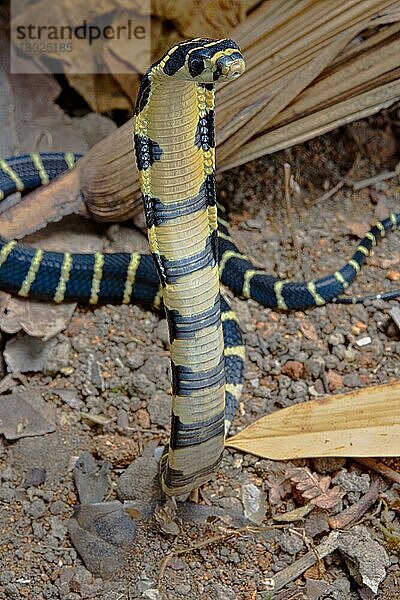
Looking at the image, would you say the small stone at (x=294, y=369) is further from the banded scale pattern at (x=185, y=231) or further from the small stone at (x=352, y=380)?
the banded scale pattern at (x=185, y=231)

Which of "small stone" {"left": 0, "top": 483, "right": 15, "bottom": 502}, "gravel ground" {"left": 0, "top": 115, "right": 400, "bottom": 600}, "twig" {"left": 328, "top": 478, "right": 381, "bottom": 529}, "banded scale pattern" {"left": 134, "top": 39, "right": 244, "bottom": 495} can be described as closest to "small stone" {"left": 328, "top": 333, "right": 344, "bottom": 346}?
"gravel ground" {"left": 0, "top": 115, "right": 400, "bottom": 600}

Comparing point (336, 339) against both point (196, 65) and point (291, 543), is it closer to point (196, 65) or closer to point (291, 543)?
point (291, 543)

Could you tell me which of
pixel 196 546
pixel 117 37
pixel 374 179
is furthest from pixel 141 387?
pixel 117 37

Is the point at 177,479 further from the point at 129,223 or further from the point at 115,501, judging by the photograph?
the point at 129,223

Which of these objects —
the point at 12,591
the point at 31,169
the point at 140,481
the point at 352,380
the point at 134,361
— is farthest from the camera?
the point at 31,169

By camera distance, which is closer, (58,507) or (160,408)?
(58,507)

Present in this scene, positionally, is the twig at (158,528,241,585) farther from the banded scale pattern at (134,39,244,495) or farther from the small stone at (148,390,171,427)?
the small stone at (148,390,171,427)
